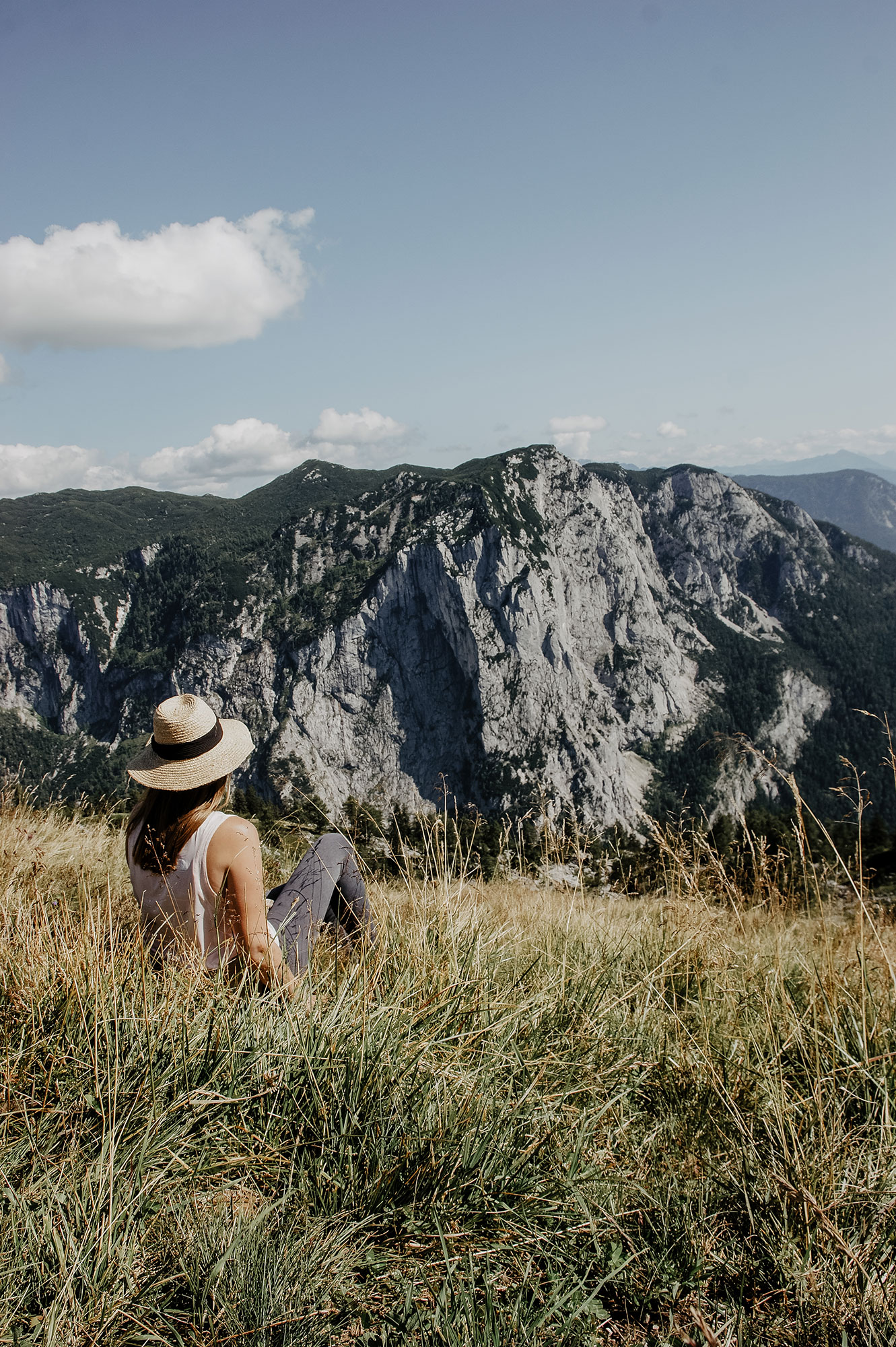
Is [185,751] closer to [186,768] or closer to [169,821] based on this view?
[186,768]

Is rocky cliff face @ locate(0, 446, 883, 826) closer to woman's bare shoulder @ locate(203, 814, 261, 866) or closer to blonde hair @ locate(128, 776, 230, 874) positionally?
blonde hair @ locate(128, 776, 230, 874)

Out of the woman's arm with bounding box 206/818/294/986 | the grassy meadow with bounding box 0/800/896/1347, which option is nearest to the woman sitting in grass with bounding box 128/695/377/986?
the woman's arm with bounding box 206/818/294/986

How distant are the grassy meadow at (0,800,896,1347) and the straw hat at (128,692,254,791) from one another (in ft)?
2.41

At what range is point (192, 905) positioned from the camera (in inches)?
118

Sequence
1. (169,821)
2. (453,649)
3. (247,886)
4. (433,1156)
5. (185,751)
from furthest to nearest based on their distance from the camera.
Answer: (453,649)
(185,751)
(169,821)
(247,886)
(433,1156)

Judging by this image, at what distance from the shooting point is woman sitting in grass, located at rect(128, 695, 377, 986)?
2879mm

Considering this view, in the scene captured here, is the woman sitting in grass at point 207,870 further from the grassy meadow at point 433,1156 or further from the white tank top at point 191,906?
the grassy meadow at point 433,1156

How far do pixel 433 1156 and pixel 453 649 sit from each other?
140683 mm

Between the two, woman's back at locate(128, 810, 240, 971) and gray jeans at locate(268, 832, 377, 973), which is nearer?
woman's back at locate(128, 810, 240, 971)

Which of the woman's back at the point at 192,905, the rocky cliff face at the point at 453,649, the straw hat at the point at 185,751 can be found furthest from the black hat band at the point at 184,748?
the rocky cliff face at the point at 453,649

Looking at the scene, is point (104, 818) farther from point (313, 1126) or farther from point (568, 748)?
point (568, 748)

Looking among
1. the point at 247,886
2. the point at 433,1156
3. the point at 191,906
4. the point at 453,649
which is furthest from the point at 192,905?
the point at 453,649

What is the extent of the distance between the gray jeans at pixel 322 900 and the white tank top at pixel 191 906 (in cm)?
29

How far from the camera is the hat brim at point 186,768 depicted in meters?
3.18
